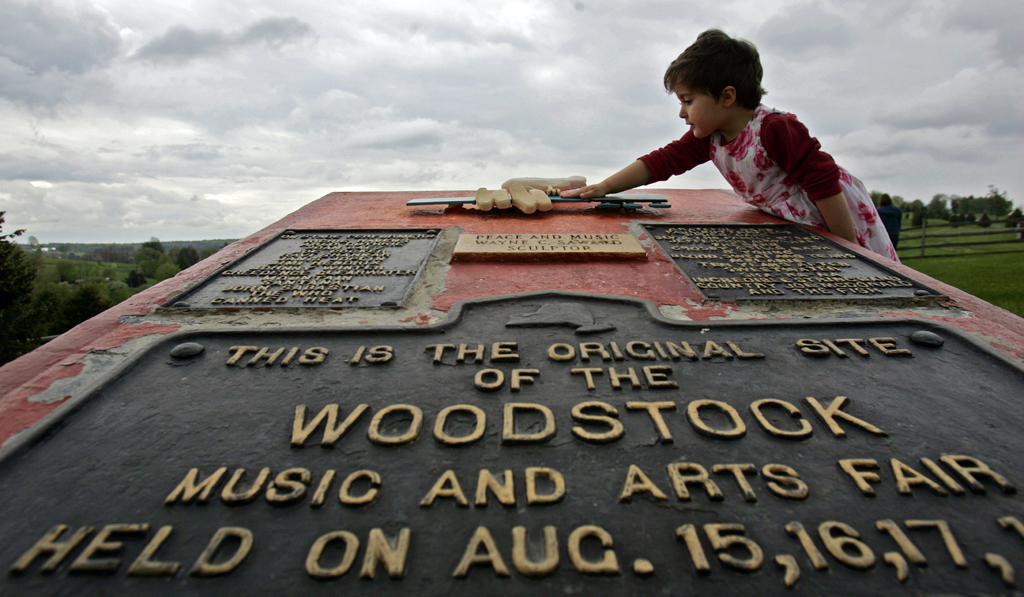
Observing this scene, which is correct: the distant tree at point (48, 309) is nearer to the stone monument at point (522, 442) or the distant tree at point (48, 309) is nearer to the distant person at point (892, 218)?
the stone monument at point (522, 442)

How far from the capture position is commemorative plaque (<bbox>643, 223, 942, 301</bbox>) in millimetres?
2055

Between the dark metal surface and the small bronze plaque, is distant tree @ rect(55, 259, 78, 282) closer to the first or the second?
the dark metal surface

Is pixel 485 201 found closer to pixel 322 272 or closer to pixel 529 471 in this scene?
pixel 322 272

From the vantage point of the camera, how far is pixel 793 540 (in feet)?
3.13

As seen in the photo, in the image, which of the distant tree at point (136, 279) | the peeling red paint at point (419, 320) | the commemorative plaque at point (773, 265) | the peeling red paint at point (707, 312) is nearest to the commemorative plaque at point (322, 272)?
the peeling red paint at point (419, 320)

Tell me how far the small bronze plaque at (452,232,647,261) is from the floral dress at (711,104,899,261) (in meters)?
0.99

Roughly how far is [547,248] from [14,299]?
1669cm

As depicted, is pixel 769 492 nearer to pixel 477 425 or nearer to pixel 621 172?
pixel 477 425

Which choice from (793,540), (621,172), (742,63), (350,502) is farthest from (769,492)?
(621,172)

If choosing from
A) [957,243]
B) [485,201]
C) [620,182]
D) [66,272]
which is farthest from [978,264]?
[66,272]

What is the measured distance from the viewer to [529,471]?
3.63 feet

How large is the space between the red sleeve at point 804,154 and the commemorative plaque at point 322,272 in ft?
6.72

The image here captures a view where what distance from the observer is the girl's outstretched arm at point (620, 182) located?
3.46m

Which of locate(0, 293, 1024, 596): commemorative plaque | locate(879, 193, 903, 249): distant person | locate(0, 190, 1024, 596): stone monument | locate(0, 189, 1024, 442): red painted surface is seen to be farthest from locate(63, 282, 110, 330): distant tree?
locate(879, 193, 903, 249): distant person
